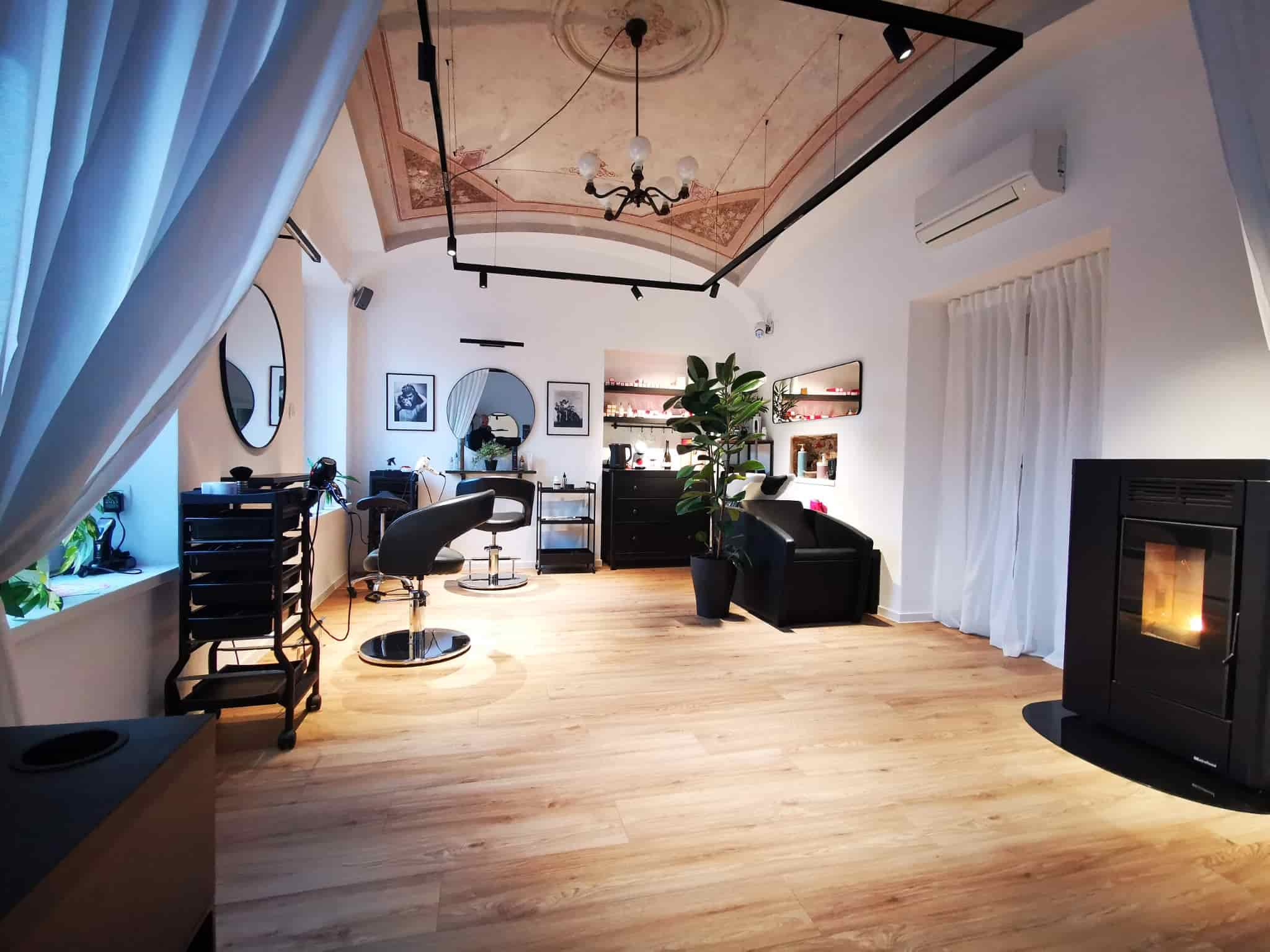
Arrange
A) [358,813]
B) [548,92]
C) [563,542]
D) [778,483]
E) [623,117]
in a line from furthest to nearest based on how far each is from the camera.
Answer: [563,542] < [778,483] < [623,117] < [548,92] < [358,813]

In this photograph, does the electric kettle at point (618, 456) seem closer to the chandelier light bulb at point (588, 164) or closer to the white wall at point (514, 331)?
the white wall at point (514, 331)

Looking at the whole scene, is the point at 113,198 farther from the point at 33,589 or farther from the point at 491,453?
the point at 491,453

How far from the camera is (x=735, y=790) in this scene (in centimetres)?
214

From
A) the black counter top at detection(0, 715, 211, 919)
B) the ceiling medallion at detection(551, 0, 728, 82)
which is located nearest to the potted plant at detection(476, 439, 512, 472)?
the ceiling medallion at detection(551, 0, 728, 82)

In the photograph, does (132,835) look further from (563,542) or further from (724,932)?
(563,542)

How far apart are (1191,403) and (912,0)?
2605mm

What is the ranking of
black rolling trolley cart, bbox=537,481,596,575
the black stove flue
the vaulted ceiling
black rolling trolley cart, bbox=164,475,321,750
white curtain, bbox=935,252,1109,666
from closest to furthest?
the black stove flue < black rolling trolley cart, bbox=164,475,321,750 < the vaulted ceiling < white curtain, bbox=935,252,1109,666 < black rolling trolley cart, bbox=537,481,596,575

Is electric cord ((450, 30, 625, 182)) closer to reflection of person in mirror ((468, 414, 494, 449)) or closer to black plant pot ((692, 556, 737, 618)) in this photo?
reflection of person in mirror ((468, 414, 494, 449))

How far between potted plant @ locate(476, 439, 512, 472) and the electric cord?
8.53ft

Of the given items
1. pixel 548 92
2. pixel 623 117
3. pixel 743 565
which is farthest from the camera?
pixel 743 565

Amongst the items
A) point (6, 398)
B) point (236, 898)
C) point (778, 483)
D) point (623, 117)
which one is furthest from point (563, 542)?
point (6, 398)

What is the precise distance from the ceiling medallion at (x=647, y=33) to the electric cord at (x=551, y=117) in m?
0.02

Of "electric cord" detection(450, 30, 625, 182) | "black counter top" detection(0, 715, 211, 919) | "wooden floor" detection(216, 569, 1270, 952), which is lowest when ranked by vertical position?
"wooden floor" detection(216, 569, 1270, 952)

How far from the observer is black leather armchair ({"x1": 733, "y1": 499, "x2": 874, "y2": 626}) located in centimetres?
426
